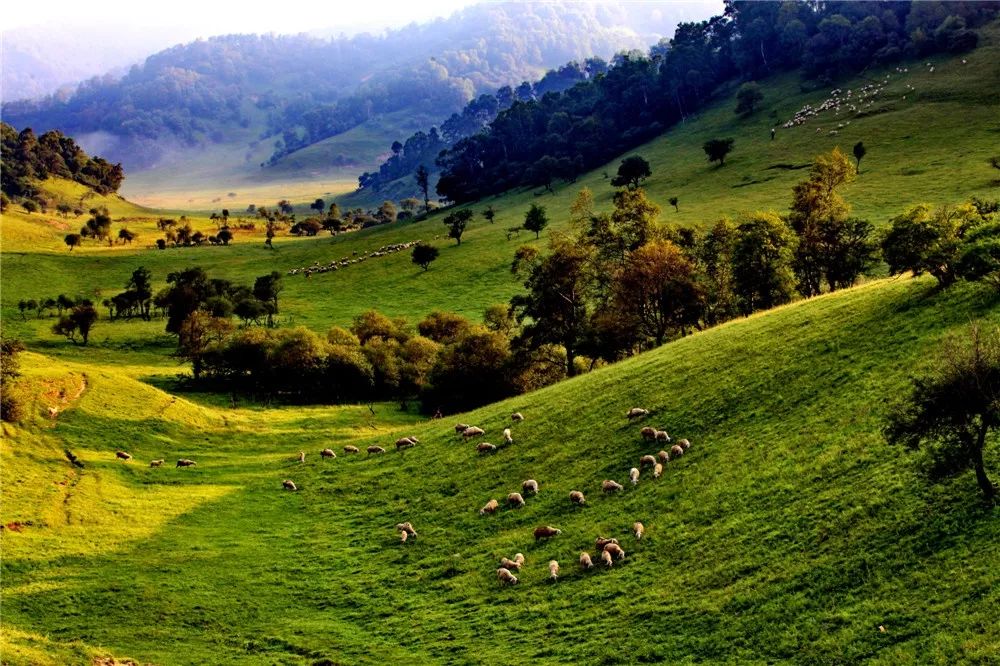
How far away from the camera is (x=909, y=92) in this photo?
155250 mm

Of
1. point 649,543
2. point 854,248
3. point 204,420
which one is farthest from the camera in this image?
point 854,248

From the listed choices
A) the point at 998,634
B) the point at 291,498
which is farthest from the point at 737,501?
the point at 291,498

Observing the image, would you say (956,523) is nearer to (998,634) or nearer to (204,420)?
(998,634)

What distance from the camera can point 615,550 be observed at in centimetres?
2950

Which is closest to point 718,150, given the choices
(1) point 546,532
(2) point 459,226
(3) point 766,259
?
(2) point 459,226

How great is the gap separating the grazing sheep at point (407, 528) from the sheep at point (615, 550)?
11.0 metres

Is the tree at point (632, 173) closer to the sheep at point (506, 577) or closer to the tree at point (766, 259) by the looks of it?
the tree at point (766, 259)

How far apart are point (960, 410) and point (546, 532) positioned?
16678 mm

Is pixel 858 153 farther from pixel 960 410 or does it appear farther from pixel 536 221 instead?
pixel 960 410

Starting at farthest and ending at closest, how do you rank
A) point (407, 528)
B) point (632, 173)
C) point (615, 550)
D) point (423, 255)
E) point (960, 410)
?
point (632, 173), point (423, 255), point (407, 528), point (615, 550), point (960, 410)

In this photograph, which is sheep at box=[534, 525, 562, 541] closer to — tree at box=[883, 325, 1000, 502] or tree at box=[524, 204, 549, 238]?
tree at box=[883, 325, 1000, 502]

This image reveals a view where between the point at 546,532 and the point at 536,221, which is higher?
the point at 536,221

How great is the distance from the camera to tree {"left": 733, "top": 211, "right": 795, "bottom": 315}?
65.8 metres

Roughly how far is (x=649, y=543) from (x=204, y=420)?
41.8 m
